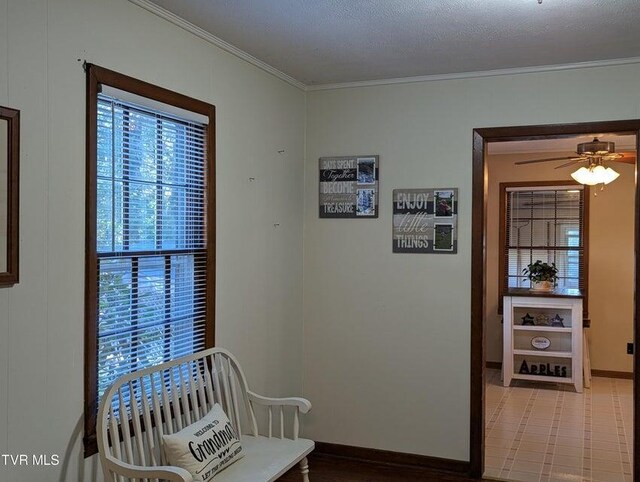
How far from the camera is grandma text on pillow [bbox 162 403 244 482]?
254 centimetres

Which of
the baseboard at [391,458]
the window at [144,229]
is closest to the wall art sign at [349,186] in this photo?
the window at [144,229]

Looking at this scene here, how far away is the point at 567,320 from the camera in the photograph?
6449 mm

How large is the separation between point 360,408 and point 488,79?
7.65ft

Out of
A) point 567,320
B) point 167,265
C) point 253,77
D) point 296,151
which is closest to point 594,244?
point 567,320

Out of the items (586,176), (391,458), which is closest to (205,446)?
(391,458)

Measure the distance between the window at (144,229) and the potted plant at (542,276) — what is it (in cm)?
458

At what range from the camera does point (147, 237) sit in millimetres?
2766

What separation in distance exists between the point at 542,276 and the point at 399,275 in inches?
127

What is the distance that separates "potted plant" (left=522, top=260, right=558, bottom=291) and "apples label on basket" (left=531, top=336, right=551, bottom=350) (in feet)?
1.77

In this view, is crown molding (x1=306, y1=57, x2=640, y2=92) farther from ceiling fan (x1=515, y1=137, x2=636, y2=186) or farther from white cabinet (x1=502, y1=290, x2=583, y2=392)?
white cabinet (x1=502, y1=290, x2=583, y2=392)

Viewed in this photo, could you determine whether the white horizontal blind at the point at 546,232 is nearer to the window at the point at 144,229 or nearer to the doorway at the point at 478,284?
the doorway at the point at 478,284

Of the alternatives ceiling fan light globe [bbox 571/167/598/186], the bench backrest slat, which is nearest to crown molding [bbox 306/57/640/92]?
ceiling fan light globe [bbox 571/167/598/186]

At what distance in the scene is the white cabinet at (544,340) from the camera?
6.22 metres

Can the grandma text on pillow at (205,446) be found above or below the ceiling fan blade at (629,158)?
below
